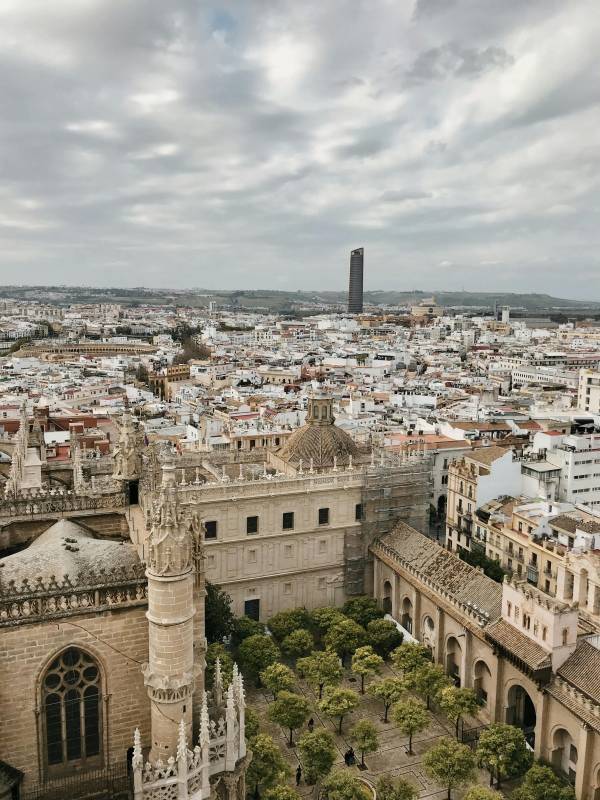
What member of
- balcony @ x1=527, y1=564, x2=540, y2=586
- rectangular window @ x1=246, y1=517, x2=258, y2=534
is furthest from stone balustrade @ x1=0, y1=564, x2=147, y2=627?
balcony @ x1=527, y1=564, x2=540, y2=586

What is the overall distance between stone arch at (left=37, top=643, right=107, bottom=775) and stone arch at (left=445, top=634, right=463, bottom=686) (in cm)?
2284

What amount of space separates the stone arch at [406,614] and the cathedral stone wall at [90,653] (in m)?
26.3

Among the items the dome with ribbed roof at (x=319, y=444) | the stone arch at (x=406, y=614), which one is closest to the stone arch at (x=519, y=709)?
the stone arch at (x=406, y=614)

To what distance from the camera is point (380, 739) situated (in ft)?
101

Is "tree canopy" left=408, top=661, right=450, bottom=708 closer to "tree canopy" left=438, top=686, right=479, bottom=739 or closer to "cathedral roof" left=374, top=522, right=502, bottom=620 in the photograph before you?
"tree canopy" left=438, top=686, right=479, bottom=739

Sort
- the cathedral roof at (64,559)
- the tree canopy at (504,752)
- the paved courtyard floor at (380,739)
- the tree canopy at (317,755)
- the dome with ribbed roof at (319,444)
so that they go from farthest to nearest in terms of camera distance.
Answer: the dome with ribbed roof at (319,444)
the paved courtyard floor at (380,739)
the tree canopy at (504,752)
the tree canopy at (317,755)
the cathedral roof at (64,559)

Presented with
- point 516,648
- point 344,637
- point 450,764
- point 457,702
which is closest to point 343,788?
point 450,764

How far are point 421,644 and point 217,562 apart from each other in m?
12.2

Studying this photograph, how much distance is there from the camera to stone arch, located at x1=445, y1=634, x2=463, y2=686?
114ft

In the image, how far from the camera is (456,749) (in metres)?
26.4

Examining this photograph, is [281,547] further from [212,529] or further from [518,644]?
[518,644]

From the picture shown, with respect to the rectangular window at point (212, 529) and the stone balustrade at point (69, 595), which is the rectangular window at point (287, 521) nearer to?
the rectangular window at point (212, 529)

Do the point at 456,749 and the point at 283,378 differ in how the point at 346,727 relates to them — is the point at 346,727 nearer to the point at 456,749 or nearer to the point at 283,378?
the point at 456,749

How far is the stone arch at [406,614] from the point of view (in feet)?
131
